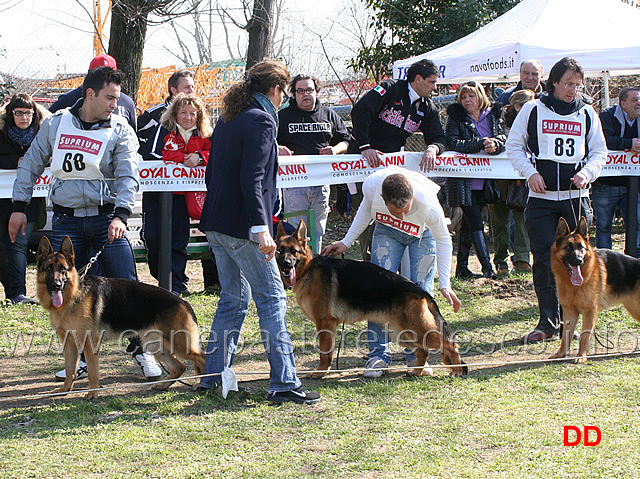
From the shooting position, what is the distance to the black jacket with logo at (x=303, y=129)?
24.6 ft

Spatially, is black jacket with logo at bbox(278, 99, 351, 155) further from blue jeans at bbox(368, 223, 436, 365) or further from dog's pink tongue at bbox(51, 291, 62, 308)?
dog's pink tongue at bbox(51, 291, 62, 308)

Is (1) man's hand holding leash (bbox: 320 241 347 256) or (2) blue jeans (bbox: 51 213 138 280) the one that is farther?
(1) man's hand holding leash (bbox: 320 241 347 256)

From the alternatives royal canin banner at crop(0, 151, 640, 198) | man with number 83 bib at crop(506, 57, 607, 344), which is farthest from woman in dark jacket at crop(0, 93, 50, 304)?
man with number 83 bib at crop(506, 57, 607, 344)

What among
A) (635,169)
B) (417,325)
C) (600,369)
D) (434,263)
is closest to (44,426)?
(417,325)

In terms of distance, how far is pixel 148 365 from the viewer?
17.0 feet

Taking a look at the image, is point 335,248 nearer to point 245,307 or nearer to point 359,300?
point 359,300

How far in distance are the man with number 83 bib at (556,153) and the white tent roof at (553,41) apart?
459cm

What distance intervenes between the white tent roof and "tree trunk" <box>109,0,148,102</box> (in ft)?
15.2

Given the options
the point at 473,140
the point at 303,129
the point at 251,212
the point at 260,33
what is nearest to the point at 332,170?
the point at 303,129

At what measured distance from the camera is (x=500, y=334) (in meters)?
6.45

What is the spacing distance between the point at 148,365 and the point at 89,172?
1457 mm

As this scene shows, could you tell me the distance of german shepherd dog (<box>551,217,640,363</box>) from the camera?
5449mm

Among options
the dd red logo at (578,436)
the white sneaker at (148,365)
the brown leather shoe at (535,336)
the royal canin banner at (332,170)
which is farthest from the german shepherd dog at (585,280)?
the white sneaker at (148,365)

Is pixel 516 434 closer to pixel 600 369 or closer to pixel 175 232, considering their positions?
pixel 600 369
